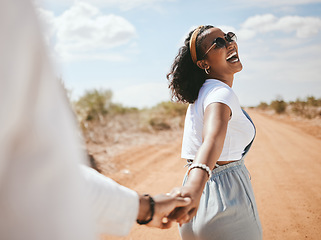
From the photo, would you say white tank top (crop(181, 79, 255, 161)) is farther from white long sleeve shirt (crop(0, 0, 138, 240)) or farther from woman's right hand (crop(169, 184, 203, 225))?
white long sleeve shirt (crop(0, 0, 138, 240))

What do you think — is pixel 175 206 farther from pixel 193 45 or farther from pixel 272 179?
pixel 272 179

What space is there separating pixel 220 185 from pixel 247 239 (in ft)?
1.20

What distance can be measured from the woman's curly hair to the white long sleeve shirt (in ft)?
5.19

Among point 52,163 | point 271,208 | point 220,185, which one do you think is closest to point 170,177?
point 271,208

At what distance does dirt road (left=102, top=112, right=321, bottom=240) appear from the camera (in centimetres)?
440

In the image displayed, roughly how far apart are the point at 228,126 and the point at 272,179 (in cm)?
543

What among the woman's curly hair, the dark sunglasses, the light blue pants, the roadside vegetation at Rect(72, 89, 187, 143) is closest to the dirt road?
the roadside vegetation at Rect(72, 89, 187, 143)

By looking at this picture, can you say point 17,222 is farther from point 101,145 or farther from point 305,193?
point 101,145

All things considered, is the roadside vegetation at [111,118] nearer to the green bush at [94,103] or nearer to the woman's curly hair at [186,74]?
the green bush at [94,103]

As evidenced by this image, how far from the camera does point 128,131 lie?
1359cm

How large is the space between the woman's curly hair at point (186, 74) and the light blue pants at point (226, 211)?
0.64 m

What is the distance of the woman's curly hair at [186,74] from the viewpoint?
7.20 feet

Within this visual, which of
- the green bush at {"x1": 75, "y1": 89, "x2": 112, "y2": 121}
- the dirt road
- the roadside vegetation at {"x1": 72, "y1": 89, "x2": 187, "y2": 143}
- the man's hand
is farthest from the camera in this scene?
the green bush at {"x1": 75, "y1": 89, "x2": 112, "y2": 121}

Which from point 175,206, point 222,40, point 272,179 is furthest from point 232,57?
point 272,179
